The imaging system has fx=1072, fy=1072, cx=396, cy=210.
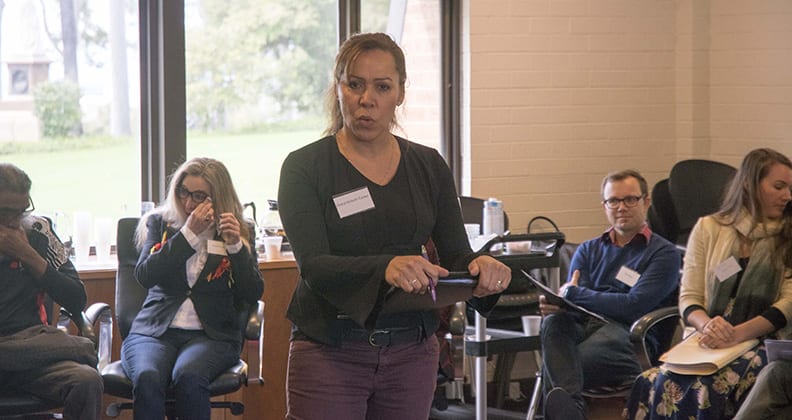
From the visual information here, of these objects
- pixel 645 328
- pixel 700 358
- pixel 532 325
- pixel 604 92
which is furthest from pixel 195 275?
pixel 604 92

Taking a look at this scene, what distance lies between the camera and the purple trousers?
6.76ft

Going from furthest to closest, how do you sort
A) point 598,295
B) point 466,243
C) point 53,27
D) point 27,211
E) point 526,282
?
point 526,282, point 53,27, point 598,295, point 27,211, point 466,243

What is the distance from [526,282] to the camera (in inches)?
191

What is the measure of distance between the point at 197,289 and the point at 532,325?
1.46 metres

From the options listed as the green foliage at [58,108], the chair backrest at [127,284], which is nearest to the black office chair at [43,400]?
the chair backrest at [127,284]

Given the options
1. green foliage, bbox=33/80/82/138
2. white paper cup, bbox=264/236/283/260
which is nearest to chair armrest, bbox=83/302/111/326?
white paper cup, bbox=264/236/283/260

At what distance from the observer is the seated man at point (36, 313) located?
11.6 ft

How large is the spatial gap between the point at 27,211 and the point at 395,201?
214cm

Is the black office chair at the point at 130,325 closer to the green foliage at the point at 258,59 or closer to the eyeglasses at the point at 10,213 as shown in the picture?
the eyeglasses at the point at 10,213

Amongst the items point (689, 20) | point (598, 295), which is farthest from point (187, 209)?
point (689, 20)

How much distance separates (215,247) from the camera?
392cm

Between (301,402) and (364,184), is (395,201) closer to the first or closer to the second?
(364,184)

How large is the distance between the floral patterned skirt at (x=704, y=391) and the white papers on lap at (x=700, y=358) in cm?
2

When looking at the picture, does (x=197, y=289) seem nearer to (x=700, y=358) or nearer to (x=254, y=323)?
(x=254, y=323)
